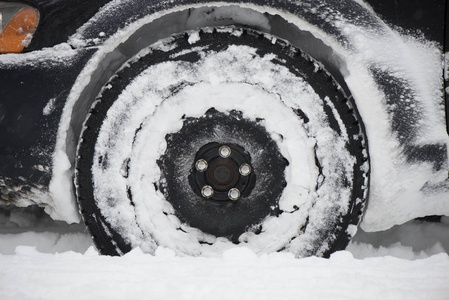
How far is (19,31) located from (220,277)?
4.07ft

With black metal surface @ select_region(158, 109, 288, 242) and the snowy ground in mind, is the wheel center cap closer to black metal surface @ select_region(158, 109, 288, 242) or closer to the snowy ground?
black metal surface @ select_region(158, 109, 288, 242)

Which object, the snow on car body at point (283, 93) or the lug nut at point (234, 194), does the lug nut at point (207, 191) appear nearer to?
the lug nut at point (234, 194)

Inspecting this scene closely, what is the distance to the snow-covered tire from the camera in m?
1.38

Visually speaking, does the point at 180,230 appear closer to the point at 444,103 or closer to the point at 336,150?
the point at 336,150

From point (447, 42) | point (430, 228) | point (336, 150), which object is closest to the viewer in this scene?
point (447, 42)

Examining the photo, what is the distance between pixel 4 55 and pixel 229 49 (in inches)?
33.8

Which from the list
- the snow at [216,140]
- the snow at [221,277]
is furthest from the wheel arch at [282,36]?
the snow at [221,277]

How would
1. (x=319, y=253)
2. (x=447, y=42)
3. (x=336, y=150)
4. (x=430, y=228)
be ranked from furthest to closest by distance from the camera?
(x=430, y=228) < (x=319, y=253) < (x=336, y=150) < (x=447, y=42)

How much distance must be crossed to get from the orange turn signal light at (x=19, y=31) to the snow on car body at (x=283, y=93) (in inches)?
1.4

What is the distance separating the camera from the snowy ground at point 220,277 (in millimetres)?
1395

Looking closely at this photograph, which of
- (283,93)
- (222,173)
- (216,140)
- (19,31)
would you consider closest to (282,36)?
(283,93)

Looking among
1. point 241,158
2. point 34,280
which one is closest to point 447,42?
point 241,158

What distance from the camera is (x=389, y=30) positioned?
4.25ft

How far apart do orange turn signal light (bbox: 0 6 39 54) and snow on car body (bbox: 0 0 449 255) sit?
35 mm
